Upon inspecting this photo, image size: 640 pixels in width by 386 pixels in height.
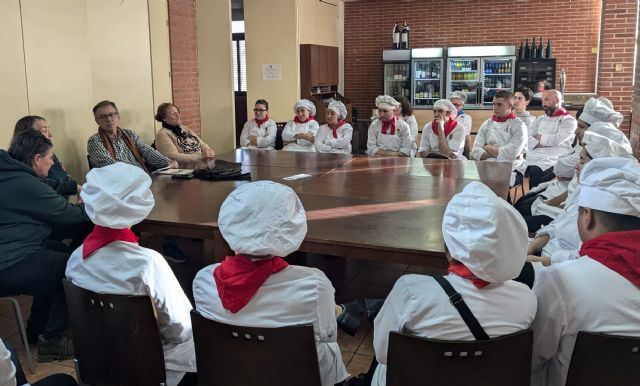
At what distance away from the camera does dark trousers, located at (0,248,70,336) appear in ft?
8.59

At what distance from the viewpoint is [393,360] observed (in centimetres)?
151

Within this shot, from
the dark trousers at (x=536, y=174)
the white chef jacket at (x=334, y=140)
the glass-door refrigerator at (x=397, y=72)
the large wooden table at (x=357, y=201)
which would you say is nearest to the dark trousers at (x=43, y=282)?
the large wooden table at (x=357, y=201)

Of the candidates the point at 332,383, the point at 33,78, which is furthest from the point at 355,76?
the point at 332,383

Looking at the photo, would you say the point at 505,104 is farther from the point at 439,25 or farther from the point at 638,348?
the point at 439,25

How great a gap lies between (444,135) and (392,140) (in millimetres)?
528

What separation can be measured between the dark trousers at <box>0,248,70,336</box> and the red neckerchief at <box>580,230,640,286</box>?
2.30 m

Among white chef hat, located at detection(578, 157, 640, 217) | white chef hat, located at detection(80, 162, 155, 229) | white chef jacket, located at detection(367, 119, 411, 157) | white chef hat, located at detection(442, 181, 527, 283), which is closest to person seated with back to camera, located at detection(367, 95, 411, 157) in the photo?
white chef jacket, located at detection(367, 119, 411, 157)

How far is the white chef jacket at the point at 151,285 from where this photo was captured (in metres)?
2.03

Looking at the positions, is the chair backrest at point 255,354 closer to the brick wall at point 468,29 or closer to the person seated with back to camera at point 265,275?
the person seated with back to camera at point 265,275

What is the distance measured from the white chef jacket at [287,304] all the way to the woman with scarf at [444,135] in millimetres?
4099

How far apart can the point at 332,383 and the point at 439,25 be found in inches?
351

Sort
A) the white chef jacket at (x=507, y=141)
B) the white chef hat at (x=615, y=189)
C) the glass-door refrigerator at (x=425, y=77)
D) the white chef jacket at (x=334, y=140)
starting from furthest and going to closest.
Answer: the glass-door refrigerator at (x=425, y=77) → the white chef jacket at (x=334, y=140) → the white chef jacket at (x=507, y=141) → the white chef hat at (x=615, y=189)

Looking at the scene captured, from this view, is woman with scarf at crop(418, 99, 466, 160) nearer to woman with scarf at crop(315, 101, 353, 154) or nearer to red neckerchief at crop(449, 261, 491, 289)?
woman with scarf at crop(315, 101, 353, 154)

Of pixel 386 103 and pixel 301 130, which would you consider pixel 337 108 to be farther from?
pixel 386 103
